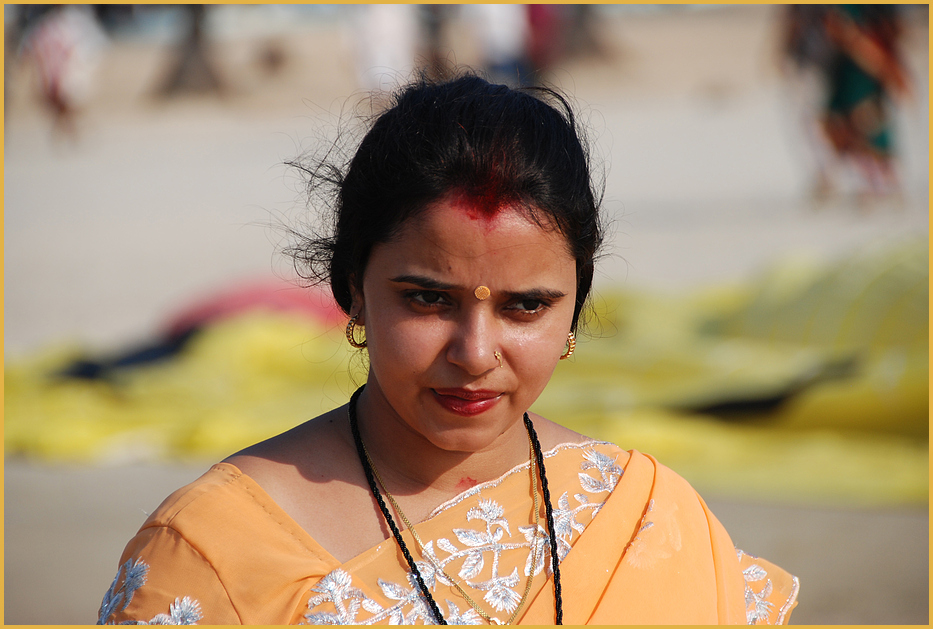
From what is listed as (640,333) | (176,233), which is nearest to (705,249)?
(640,333)

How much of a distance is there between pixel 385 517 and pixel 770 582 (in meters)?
0.87

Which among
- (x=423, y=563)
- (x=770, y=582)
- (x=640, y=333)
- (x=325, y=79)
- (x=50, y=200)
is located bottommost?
(x=770, y=582)

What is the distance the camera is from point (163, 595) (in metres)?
1.28

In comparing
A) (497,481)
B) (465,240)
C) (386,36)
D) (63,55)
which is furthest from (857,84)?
(63,55)

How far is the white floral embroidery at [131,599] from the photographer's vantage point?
4.16 ft

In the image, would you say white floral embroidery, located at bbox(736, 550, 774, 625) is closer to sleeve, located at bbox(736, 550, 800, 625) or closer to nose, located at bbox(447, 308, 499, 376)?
sleeve, located at bbox(736, 550, 800, 625)

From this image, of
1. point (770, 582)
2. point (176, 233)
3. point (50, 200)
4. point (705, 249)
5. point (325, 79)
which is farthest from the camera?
point (325, 79)

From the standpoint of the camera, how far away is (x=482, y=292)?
132cm

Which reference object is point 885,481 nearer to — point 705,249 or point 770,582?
point 770,582

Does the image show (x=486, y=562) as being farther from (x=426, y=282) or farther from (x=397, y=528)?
(x=426, y=282)

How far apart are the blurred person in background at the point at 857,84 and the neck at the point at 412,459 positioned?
983 centimetres

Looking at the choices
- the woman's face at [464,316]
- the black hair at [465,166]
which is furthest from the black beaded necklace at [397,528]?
the black hair at [465,166]

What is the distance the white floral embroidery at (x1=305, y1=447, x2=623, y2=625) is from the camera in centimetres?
131

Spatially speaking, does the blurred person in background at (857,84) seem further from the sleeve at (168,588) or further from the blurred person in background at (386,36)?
the sleeve at (168,588)
